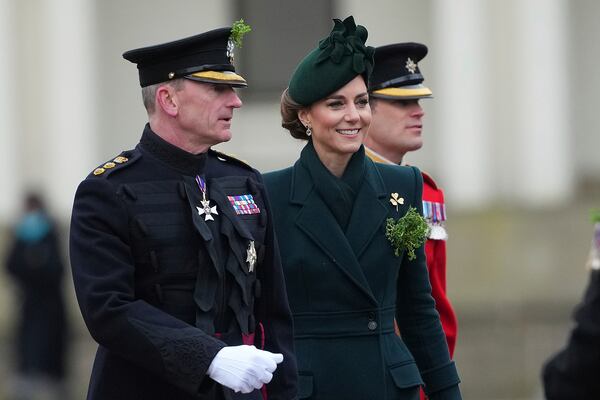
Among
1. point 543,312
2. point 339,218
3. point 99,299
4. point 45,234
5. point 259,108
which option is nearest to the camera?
point 99,299

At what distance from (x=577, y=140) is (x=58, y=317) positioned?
19.2 ft

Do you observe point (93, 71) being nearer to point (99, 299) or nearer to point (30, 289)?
point (30, 289)

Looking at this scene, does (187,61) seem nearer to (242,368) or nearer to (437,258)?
(242,368)

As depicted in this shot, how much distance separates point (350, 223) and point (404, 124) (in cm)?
124

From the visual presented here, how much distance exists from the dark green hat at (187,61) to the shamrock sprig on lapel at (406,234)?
868 millimetres

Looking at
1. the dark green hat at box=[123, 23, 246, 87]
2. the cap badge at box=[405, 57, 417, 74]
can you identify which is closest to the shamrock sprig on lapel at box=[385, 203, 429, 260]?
the dark green hat at box=[123, 23, 246, 87]

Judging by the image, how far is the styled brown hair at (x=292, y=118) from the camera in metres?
6.53

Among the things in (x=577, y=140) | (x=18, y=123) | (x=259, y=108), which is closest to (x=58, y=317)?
(x=18, y=123)

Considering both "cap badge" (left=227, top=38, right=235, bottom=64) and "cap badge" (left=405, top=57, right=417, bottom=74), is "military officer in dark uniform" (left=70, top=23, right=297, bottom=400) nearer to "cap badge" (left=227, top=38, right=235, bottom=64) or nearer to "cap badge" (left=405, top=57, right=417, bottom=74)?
"cap badge" (left=227, top=38, right=235, bottom=64)

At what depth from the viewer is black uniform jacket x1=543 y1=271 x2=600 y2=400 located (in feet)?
23.1

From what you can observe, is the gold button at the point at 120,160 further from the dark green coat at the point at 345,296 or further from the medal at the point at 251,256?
the dark green coat at the point at 345,296

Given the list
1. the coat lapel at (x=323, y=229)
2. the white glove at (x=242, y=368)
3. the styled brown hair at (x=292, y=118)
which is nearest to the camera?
the white glove at (x=242, y=368)

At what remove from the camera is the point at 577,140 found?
19250 mm

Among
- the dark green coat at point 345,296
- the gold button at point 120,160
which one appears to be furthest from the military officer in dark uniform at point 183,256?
the dark green coat at point 345,296
